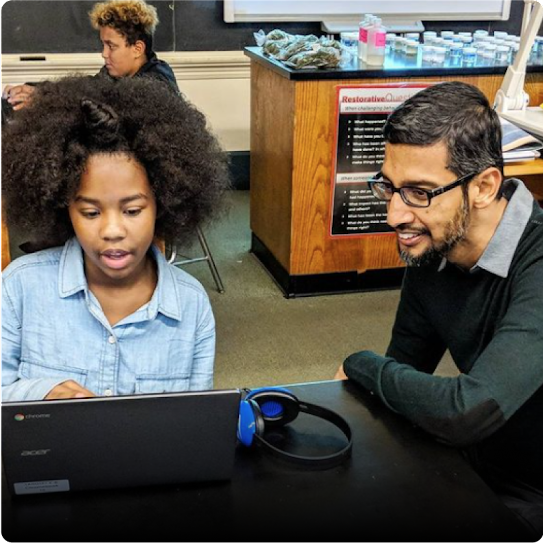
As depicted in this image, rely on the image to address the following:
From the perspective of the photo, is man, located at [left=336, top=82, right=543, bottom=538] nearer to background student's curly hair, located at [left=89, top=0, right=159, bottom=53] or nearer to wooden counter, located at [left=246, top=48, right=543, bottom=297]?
wooden counter, located at [left=246, top=48, right=543, bottom=297]

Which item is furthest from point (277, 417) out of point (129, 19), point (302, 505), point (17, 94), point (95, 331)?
point (129, 19)

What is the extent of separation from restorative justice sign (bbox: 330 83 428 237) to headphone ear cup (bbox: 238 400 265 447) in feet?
6.51

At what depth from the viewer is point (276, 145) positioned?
3061mm

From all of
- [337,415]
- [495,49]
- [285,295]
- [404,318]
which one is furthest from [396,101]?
[337,415]

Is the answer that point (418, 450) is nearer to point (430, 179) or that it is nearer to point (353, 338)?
point (430, 179)

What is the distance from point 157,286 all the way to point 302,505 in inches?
17.1

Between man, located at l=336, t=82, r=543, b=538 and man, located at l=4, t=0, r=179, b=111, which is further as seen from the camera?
man, located at l=4, t=0, r=179, b=111

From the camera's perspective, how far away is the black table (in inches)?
31.2

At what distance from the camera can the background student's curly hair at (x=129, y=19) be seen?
107 inches

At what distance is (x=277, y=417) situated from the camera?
102cm

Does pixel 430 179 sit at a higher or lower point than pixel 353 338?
higher

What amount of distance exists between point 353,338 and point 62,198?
1878 mm

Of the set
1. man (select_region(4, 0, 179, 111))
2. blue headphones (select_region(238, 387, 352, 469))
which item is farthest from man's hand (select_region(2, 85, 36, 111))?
man (select_region(4, 0, 179, 111))

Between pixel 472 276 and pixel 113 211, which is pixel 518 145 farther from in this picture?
pixel 113 211
